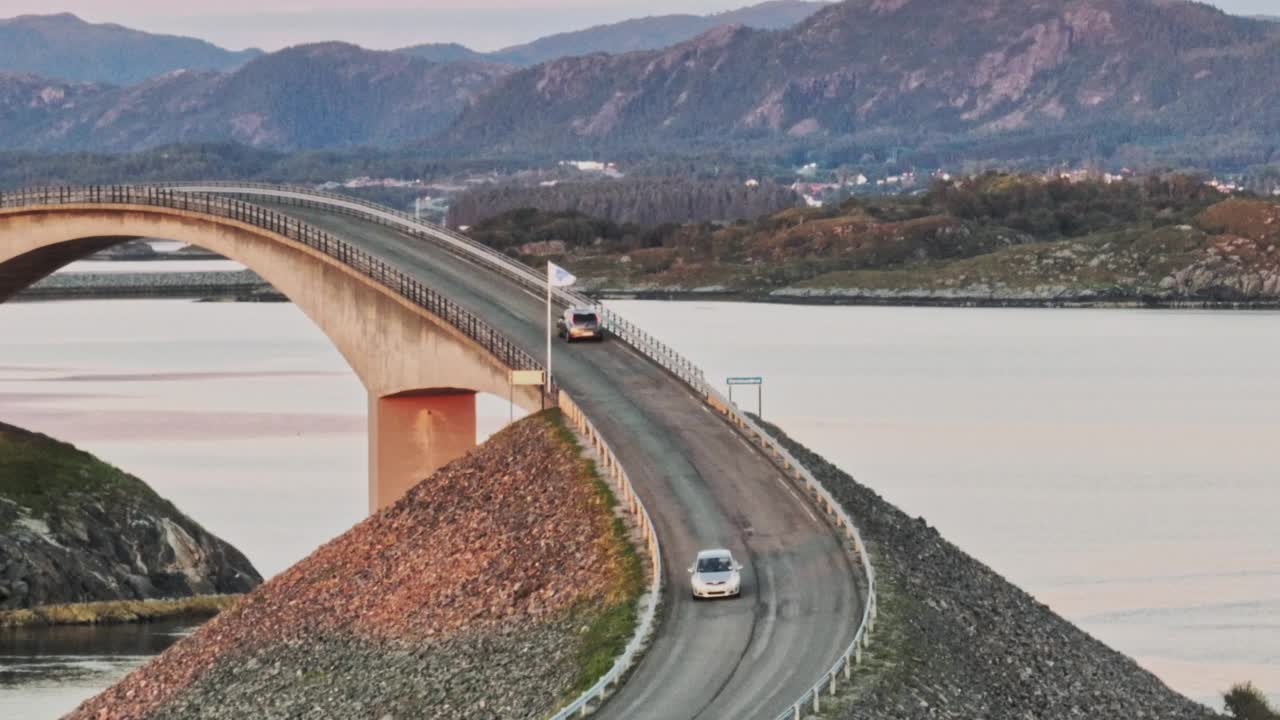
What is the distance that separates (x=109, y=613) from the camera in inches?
2803

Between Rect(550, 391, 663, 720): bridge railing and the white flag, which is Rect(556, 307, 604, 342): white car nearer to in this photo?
the white flag

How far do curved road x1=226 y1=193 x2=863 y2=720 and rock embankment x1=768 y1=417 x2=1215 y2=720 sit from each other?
1.12 m

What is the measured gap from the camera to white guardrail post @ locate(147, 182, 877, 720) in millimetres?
46438

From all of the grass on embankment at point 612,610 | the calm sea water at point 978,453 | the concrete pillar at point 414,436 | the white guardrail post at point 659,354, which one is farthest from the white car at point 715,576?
the concrete pillar at point 414,436

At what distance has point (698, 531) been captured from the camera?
54.8m

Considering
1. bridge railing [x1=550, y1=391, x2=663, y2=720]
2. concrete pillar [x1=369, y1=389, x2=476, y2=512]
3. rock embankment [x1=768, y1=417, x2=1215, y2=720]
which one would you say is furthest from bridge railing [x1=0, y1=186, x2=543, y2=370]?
rock embankment [x1=768, y1=417, x2=1215, y2=720]

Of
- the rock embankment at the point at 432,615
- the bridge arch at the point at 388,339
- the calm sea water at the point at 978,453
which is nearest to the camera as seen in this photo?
the rock embankment at the point at 432,615

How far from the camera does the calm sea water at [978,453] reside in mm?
76312

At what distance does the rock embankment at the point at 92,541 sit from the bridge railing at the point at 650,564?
50.5ft

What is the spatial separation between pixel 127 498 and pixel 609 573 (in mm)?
31524

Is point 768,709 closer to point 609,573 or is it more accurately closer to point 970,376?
point 609,573

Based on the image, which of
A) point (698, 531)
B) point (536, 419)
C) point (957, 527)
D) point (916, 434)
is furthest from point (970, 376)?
point (698, 531)

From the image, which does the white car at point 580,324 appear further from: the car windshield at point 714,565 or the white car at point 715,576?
the car windshield at point 714,565

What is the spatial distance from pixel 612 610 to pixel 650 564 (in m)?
3.45
